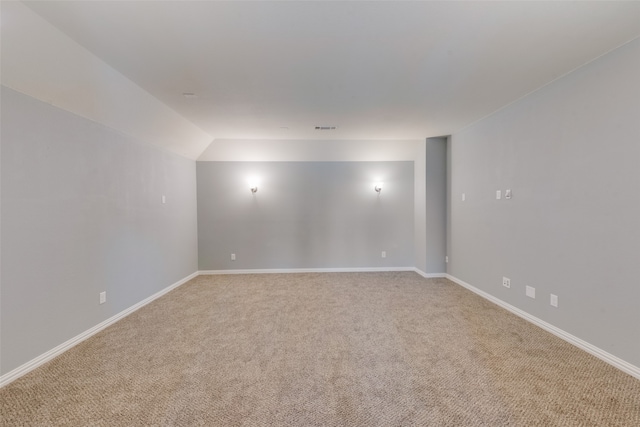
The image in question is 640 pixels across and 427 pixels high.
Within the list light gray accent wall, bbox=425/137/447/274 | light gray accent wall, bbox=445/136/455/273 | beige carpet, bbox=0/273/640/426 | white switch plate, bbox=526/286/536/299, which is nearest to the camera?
beige carpet, bbox=0/273/640/426

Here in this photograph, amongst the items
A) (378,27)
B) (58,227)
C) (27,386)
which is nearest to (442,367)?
(378,27)

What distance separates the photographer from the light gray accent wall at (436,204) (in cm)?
479

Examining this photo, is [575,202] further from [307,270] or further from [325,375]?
[307,270]

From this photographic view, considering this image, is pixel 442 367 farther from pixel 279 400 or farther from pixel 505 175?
pixel 505 175

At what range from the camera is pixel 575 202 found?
247 cm

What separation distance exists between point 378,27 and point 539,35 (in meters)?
1.20

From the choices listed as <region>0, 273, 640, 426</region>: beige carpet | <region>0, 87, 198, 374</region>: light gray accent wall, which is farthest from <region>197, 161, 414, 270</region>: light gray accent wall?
<region>0, 273, 640, 426</region>: beige carpet

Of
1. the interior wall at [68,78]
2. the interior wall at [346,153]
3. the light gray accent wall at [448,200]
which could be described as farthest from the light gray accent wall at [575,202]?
the interior wall at [68,78]

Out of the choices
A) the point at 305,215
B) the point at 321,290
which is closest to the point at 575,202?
the point at 321,290

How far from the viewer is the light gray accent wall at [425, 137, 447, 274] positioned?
15.7ft

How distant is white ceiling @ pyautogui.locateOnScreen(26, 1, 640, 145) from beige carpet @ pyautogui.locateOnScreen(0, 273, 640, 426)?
255cm

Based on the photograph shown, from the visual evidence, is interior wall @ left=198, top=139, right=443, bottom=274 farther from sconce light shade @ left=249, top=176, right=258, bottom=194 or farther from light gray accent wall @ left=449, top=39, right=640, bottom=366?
light gray accent wall @ left=449, top=39, right=640, bottom=366

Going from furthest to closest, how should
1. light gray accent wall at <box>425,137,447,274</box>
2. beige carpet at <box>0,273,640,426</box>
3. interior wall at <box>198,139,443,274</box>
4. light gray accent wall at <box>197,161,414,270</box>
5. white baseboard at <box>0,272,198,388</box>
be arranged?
light gray accent wall at <box>197,161,414,270</box> < interior wall at <box>198,139,443,274</box> < light gray accent wall at <box>425,137,447,274</box> < white baseboard at <box>0,272,198,388</box> < beige carpet at <box>0,273,640,426</box>

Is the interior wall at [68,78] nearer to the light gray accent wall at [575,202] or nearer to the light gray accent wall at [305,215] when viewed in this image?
the light gray accent wall at [305,215]
